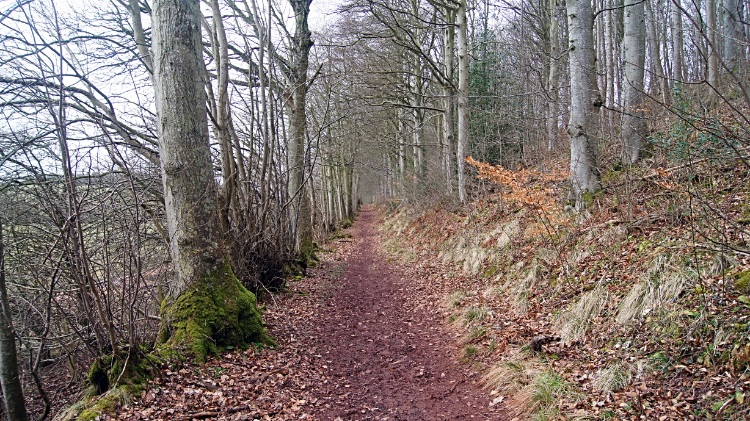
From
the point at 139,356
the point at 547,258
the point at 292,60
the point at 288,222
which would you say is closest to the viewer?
the point at 139,356

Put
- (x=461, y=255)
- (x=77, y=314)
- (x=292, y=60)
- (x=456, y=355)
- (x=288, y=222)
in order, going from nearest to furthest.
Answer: (x=77, y=314) < (x=456, y=355) < (x=288, y=222) < (x=461, y=255) < (x=292, y=60)

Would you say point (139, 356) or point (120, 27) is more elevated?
point (120, 27)

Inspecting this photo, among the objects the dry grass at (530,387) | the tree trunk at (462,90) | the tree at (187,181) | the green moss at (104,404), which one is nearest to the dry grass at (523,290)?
the dry grass at (530,387)

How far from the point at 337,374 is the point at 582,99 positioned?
5.90 meters

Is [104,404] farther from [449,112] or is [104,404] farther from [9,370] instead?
[449,112]

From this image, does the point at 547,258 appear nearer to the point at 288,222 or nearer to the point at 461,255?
the point at 461,255

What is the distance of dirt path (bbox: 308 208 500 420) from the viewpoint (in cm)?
382

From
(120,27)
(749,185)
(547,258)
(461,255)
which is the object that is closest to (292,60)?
(120,27)

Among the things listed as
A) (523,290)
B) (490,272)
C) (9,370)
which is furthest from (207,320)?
(490,272)

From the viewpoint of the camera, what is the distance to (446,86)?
39.0 feet

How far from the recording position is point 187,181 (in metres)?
4.48

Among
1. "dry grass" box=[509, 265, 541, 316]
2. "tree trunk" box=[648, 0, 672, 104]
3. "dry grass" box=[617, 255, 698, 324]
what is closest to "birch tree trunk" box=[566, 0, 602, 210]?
"tree trunk" box=[648, 0, 672, 104]

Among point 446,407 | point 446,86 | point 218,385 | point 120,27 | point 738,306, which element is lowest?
point 446,407

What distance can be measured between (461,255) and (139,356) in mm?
7010
